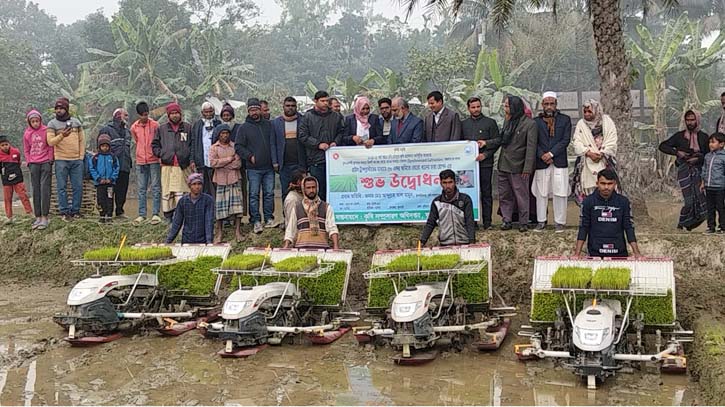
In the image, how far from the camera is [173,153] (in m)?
10.9

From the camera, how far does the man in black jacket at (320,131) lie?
10289 millimetres

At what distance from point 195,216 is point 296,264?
222cm

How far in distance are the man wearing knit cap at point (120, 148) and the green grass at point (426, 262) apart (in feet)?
20.1

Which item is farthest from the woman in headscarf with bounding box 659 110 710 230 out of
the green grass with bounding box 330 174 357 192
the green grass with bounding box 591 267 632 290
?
the green grass with bounding box 330 174 357 192

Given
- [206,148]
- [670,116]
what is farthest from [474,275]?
[670,116]

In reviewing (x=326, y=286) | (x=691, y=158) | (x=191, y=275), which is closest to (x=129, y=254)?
(x=191, y=275)

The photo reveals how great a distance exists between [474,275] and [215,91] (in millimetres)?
22766

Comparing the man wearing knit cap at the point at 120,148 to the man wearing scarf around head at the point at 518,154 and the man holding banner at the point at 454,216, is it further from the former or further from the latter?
the man wearing scarf around head at the point at 518,154

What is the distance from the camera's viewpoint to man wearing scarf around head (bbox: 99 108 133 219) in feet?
39.2

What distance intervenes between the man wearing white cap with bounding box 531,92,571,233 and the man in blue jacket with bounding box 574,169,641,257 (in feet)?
6.75

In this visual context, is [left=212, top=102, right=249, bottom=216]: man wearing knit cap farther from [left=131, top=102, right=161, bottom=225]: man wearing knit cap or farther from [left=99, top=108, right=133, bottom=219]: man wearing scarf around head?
[left=99, top=108, right=133, bottom=219]: man wearing scarf around head

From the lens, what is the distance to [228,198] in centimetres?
1056

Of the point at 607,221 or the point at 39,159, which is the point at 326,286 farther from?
the point at 39,159

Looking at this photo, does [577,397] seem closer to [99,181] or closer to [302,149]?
[302,149]
